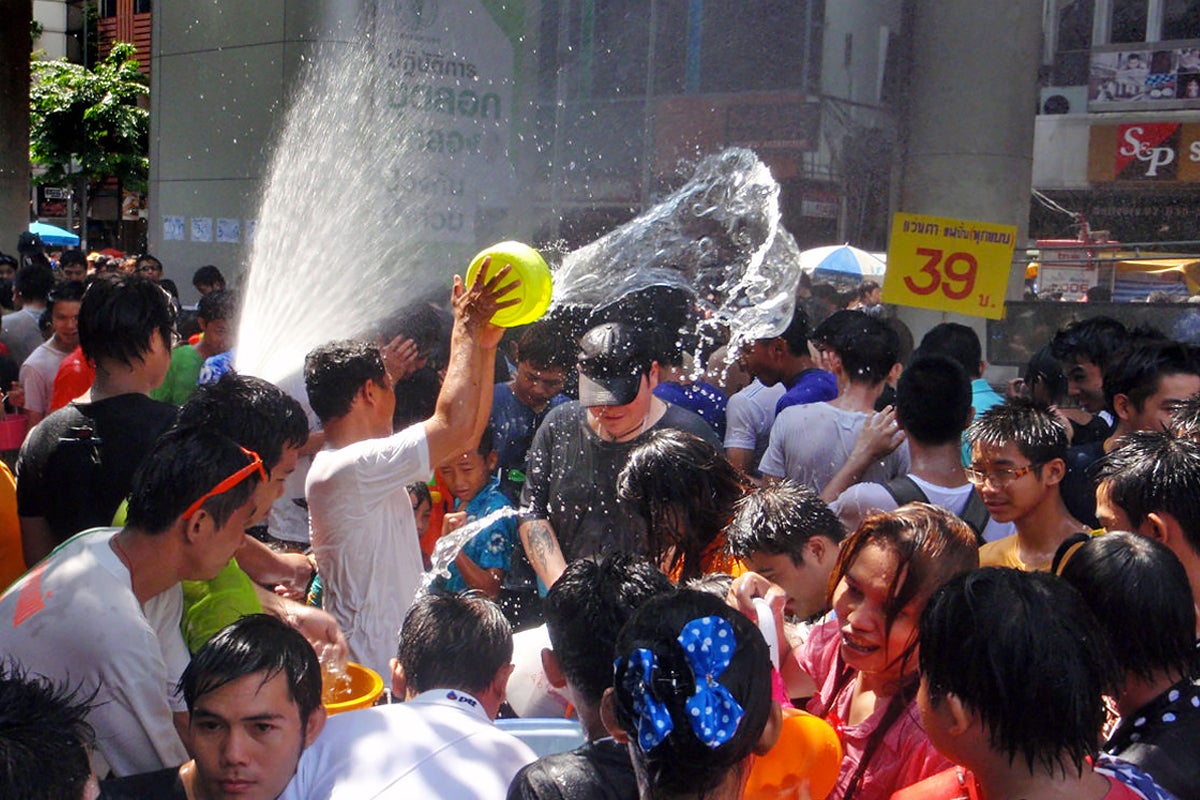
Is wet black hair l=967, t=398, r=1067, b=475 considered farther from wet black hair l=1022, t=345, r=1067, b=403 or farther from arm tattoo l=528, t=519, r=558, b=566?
wet black hair l=1022, t=345, r=1067, b=403

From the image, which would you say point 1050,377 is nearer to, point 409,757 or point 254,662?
point 409,757

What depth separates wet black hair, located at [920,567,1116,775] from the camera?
Result: 1.84 metres

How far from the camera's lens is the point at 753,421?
5.17 metres

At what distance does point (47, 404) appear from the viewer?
20.2ft

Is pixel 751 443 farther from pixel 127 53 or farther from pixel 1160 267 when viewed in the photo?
pixel 127 53

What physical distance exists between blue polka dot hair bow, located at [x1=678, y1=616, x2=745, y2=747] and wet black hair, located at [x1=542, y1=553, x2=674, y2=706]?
38 centimetres

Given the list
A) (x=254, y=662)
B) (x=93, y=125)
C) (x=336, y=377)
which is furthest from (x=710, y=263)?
(x=93, y=125)

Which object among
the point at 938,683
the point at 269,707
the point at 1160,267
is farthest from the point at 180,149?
the point at 938,683

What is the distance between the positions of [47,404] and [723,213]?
3597mm

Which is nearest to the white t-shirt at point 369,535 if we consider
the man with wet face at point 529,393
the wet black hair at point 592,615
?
the wet black hair at point 592,615

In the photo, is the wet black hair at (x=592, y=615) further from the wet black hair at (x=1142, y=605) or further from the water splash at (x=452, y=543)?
the water splash at (x=452, y=543)

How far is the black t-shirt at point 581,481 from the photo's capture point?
3881mm

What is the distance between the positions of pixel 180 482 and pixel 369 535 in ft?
3.12

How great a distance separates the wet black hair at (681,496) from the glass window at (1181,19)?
1860 centimetres
